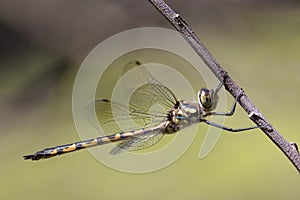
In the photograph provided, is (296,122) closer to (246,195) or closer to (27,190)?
(246,195)

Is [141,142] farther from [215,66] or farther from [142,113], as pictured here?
[215,66]

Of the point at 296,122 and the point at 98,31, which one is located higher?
the point at 98,31

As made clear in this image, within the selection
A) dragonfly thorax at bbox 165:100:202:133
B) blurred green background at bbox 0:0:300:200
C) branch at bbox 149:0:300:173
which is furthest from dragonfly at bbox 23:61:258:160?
blurred green background at bbox 0:0:300:200

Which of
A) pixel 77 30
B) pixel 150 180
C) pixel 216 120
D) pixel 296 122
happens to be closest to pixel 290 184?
pixel 296 122

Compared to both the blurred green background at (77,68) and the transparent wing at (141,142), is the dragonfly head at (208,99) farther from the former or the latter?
the blurred green background at (77,68)

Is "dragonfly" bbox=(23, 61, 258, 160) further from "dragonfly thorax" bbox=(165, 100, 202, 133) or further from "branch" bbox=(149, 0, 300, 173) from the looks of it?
"branch" bbox=(149, 0, 300, 173)

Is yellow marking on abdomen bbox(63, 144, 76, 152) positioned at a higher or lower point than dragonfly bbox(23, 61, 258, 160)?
higher
